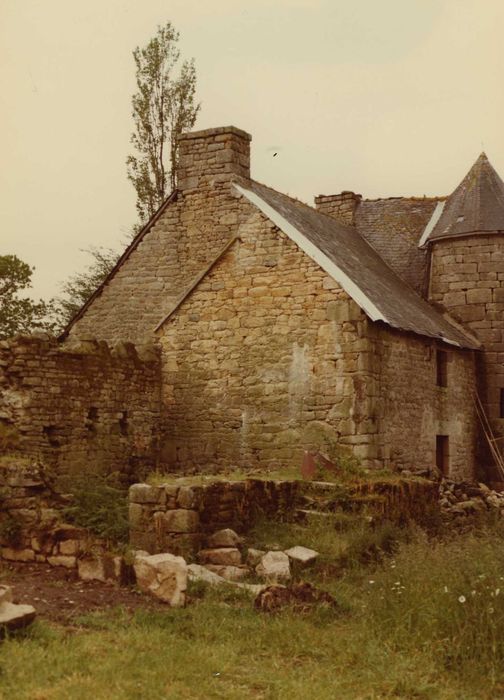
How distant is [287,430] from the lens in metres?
15.8

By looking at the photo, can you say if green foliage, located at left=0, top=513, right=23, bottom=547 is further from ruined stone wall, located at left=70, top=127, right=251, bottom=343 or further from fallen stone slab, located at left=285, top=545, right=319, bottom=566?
ruined stone wall, located at left=70, top=127, right=251, bottom=343

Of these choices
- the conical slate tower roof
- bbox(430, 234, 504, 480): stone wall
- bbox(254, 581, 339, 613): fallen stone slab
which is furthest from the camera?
the conical slate tower roof

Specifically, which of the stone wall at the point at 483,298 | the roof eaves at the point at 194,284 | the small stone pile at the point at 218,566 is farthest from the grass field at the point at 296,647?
the stone wall at the point at 483,298

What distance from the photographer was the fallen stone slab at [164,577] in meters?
8.66

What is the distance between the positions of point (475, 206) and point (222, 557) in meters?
12.4

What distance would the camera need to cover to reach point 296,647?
7480mm

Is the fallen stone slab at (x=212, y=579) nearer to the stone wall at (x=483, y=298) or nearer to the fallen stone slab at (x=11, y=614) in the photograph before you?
the fallen stone slab at (x=11, y=614)

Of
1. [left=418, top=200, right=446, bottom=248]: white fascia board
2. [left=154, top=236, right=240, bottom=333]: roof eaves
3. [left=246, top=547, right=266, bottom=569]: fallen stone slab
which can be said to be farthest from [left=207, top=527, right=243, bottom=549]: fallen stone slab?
[left=418, top=200, right=446, bottom=248]: white fascia board

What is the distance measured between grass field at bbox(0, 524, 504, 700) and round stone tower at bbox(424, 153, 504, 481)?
10.5 meters

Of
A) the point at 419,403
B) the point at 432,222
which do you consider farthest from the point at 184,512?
the point at 432,222

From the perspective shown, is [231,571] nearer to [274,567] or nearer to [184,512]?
[274,567]

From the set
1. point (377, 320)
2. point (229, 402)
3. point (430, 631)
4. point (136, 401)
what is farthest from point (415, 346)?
point (430, 631)

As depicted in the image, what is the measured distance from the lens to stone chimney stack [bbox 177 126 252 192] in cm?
1764

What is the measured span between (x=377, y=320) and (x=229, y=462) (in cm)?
386
